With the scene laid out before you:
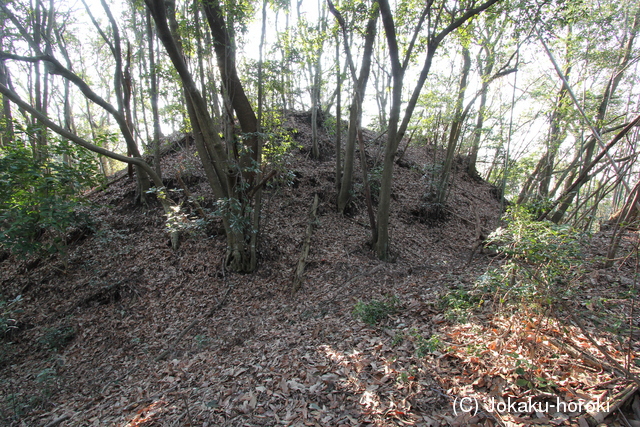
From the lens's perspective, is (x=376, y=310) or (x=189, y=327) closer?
(x=376, y=310)

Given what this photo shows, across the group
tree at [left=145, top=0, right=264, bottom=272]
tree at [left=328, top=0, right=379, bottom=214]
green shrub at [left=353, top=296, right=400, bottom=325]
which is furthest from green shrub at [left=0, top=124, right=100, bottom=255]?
tree at [left=328, top=0, right=379, bottom=214]

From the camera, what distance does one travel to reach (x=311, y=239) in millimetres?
8492

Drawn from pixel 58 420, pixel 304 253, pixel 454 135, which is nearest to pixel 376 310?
pixel 304 253

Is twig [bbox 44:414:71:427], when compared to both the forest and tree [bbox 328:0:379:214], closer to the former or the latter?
the forest

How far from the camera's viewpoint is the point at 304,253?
7824 mm

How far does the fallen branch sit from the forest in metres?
0.05

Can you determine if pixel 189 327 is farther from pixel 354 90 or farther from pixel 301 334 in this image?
pixel 354 90

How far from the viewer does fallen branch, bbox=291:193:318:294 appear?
6.98m

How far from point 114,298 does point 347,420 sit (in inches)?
256

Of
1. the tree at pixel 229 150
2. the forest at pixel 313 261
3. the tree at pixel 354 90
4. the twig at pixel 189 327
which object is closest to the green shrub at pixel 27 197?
the forest at pixel 313 261

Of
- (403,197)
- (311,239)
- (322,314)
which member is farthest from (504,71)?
(322,314)

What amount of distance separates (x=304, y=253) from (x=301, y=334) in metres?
3.00

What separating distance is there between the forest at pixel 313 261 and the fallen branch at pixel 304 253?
0.05 metres

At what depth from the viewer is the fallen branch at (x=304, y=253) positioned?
6.98 metres
